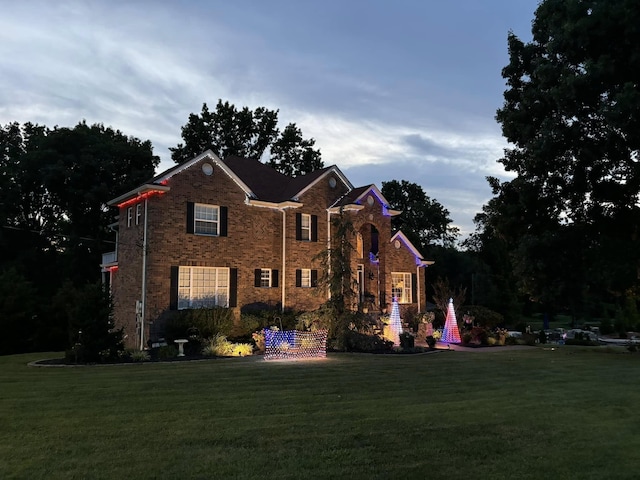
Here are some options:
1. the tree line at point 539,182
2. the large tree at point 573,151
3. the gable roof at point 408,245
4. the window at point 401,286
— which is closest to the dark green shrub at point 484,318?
the tree line at point 539,182

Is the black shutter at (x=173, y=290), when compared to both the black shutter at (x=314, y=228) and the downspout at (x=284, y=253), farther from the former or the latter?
the black shutter at (x=314, y=228)

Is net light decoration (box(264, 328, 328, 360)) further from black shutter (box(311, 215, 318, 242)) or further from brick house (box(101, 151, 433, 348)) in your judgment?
black shutter (box(311, 215, 318, 242))

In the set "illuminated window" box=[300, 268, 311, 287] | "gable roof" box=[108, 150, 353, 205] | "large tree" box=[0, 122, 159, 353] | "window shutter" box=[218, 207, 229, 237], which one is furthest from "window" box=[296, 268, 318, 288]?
"large tree" box=[0, 122, 159, 353]

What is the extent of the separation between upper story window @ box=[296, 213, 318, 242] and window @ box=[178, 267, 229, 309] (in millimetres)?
4223

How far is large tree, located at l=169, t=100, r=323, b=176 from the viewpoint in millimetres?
40844

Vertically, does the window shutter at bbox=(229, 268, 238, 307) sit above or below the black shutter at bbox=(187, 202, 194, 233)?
below

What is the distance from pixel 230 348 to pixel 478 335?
1219 cm

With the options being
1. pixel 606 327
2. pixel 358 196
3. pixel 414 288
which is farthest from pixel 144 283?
pixel 606 327

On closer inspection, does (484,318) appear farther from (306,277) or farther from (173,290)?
(173,290)

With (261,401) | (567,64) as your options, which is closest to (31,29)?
(261,401)

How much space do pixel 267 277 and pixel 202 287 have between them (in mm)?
3294

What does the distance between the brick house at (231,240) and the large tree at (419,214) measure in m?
26.7

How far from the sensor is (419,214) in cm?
5431

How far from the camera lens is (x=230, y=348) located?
17812mm
